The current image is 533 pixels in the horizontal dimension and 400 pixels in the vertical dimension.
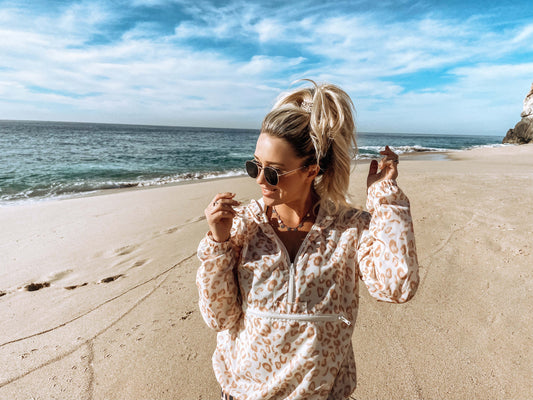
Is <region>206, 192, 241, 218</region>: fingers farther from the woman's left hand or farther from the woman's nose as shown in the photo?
the woman's left hand

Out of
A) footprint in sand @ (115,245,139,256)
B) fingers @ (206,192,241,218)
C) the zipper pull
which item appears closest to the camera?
fingers @ (206,192,241,218)

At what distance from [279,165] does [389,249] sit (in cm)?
58

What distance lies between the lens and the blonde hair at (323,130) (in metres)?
1.43

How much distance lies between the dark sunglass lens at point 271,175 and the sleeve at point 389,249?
1.37ft

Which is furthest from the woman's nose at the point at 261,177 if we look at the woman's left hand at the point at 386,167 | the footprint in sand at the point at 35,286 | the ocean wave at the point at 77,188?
the ocean wave at the point at 77,188

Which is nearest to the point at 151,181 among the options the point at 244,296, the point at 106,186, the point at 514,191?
the point at 106,186

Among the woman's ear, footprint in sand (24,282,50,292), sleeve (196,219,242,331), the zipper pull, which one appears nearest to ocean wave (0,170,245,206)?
footprint in sand (24,282,50,292)

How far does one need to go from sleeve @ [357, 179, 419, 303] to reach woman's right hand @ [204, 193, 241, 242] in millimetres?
595

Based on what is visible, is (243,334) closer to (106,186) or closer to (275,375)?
(275,375)

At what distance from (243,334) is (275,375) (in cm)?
21

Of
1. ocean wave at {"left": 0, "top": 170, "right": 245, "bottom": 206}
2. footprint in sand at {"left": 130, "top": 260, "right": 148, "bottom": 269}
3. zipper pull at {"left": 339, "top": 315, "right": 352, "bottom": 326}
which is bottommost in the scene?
ocean wave at {"left": 0, "top": 170, "right": 245, "bottom": 206}

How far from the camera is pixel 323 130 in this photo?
143 cm

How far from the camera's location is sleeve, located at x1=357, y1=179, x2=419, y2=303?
1281 millimetres

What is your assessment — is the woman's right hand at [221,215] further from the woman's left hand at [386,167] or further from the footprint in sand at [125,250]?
the footprint in sand at [125,250]
